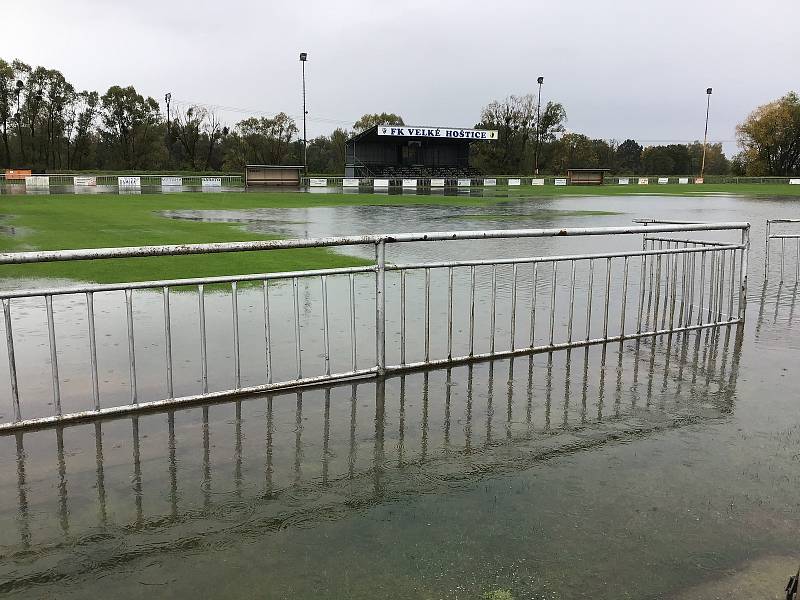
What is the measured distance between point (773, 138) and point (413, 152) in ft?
182

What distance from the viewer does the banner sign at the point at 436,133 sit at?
258 feet

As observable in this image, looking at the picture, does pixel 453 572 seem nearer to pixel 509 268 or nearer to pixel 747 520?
pixel 747 520

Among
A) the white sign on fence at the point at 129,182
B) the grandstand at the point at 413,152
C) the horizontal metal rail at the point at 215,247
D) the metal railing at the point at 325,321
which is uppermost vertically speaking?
the grandstand at the point at 413,152

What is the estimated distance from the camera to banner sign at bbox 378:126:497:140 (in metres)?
78.6

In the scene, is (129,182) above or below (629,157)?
below

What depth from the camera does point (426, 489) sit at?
4.26 m

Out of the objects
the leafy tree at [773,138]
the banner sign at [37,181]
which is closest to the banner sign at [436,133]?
the banner sign at [37,181]

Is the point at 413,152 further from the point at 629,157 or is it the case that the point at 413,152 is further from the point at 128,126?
the point at 629,157

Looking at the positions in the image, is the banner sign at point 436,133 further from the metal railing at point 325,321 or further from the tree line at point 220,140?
the metal railing at point 325,321

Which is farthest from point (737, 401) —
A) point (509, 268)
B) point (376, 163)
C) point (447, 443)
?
point (376, 163)

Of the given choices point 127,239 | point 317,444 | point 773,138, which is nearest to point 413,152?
point 773,138

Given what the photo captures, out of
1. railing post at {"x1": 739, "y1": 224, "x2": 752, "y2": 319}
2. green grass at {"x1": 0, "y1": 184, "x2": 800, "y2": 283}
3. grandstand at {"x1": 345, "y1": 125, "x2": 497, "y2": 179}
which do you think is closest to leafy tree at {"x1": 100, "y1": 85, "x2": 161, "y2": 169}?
grandstand at {"x1": 345, "y1": 125, "x2": 497, "y2": 179}

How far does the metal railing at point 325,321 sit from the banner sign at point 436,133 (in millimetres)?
68775

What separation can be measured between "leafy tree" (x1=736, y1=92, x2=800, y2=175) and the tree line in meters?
0.14
